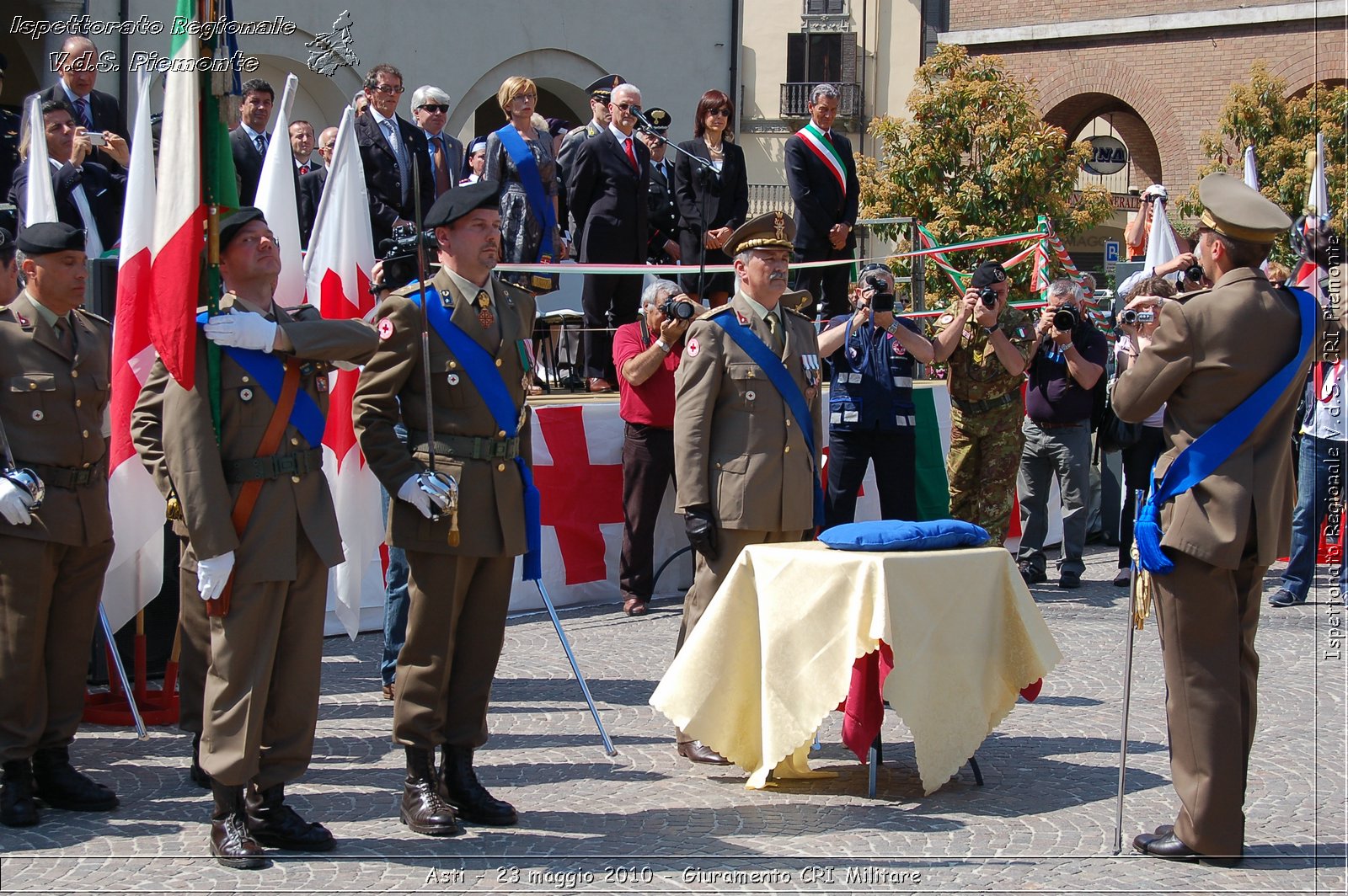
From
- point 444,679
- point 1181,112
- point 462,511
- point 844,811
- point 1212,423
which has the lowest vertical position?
point 844,811

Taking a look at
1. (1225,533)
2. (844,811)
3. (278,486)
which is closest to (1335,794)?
(1225,533)

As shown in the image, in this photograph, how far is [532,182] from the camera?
11.5 metres

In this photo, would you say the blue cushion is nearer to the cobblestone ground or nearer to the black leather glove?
the black leather glove

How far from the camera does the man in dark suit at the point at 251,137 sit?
397 inches

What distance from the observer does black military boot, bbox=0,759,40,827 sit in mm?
5547

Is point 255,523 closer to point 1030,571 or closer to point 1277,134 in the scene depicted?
point 1030,571

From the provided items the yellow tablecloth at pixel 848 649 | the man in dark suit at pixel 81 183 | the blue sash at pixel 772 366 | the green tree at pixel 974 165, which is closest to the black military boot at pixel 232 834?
the yellow tablecloth at pixel 848 649

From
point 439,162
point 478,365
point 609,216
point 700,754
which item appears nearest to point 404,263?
point 478,365

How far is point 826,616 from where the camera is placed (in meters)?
5.90

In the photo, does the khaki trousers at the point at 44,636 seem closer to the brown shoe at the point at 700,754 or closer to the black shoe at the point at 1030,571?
the brown shoe at the point at 700,754

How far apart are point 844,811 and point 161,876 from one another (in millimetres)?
2421

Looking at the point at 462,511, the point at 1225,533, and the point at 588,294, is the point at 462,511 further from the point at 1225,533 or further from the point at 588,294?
the point at 588,294

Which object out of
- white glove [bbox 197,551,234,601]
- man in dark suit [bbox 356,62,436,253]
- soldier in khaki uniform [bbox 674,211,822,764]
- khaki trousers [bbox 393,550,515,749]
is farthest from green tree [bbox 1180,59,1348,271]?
white glove [bbox 197,551,234,601]

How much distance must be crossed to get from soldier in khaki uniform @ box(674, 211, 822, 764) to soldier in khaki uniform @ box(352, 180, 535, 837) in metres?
1.10
